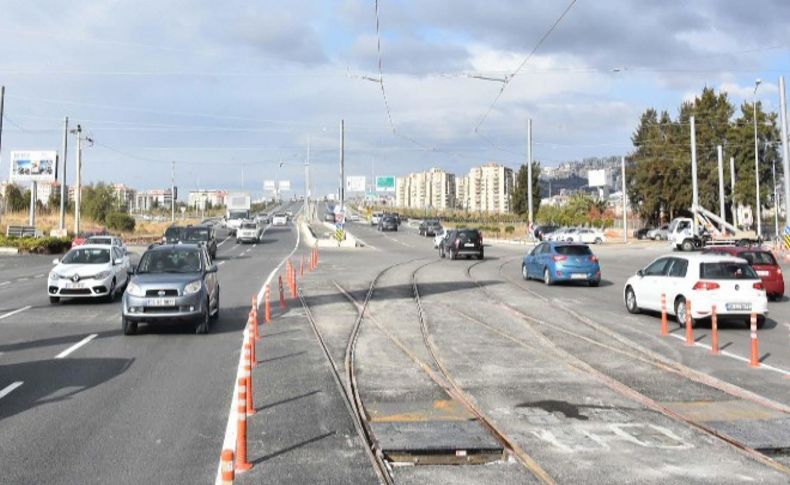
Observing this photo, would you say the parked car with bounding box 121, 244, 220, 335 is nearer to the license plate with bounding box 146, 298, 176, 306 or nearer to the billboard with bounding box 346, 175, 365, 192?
the license plate with bounding box 146, 298, 176, 306

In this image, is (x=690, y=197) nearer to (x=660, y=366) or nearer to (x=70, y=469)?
(x=660, y=366)

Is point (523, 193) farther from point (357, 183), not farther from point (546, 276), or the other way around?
point (546, 276)

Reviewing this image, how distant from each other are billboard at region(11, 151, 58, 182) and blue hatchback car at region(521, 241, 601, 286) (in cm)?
6155

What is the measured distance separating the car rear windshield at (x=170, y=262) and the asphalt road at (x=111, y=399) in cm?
116

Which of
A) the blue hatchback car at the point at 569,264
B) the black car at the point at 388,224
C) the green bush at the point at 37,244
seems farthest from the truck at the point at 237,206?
the blue hatchback car at the point at 569,264

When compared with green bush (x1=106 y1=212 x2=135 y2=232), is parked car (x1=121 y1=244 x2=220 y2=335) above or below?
below

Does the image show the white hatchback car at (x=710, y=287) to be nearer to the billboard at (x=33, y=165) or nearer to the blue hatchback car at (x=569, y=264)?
the blue hatchback car at (x=569, y=264)

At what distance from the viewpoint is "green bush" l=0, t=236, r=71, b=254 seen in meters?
47.9

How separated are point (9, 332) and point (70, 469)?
9.42 metres

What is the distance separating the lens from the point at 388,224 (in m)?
89.2

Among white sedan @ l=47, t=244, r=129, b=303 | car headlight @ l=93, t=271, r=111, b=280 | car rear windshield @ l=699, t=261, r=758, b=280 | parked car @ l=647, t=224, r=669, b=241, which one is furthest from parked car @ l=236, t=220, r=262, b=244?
car rear windshield @ l=699, t=261, r=758, b=280

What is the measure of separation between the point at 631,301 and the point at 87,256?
14.2 metres

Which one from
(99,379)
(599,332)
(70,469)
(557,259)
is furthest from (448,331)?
(557,259)

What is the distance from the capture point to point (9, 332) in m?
14.3
